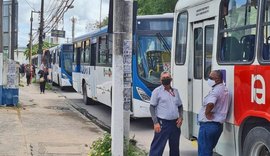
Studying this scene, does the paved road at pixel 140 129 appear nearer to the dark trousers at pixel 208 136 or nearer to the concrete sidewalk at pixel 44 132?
the concrete sidewalk at pixel 44 132

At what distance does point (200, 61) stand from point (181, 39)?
3.29 feet

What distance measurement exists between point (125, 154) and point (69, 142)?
2.89m

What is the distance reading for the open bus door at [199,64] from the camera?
7.60 m

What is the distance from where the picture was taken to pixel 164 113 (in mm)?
7492

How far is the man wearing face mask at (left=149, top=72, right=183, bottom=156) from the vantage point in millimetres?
7488

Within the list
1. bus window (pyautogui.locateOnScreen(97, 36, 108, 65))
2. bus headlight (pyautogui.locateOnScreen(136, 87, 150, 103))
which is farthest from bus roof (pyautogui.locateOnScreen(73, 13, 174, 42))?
bus headlight (pyautogui.locateOnScreen(136, 87, 150, 103))

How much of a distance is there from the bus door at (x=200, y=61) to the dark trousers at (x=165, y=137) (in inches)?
22.9

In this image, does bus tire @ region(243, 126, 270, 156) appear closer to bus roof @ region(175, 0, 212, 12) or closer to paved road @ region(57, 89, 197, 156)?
bus roof @ region(175, 0, 212, 12)

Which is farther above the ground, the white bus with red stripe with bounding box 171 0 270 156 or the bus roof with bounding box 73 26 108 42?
the bus roof with bounding box 73 26 108 42

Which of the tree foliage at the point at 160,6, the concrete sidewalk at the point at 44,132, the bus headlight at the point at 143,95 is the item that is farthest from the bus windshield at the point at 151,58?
the tree foliage at the point at 160,6

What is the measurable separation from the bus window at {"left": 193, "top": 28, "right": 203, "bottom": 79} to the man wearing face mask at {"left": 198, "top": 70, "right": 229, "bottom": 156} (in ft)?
3.17

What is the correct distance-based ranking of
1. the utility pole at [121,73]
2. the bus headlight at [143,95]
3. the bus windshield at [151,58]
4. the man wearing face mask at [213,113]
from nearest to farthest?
1. the man wearing face mask at [213,113]
2. the utility pole at [121,73]
3. the bus headlight at [143,95]
4. the bus windshield at [151,58]

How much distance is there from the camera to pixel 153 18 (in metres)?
12.9

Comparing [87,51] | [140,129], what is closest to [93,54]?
[87,51]
